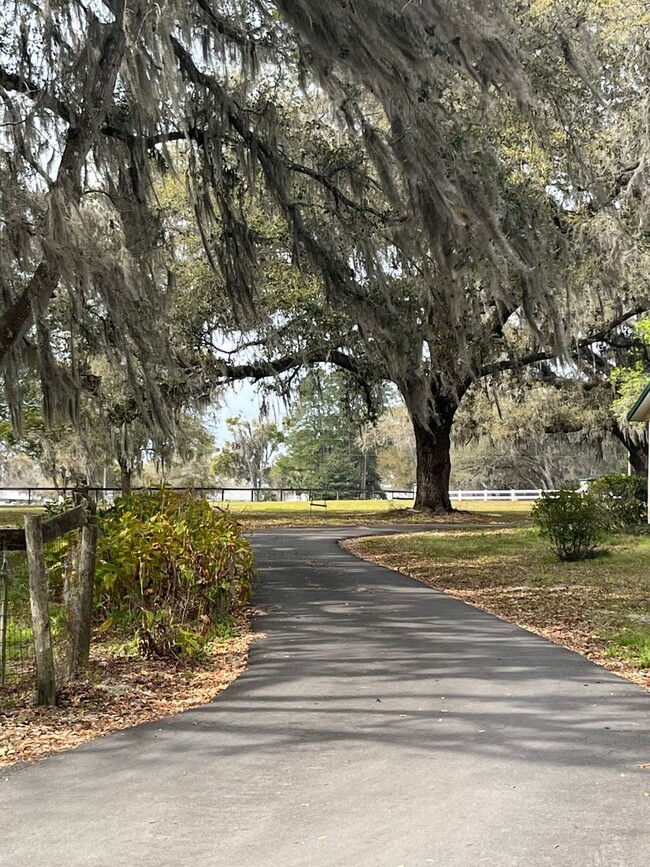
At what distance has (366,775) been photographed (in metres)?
4.57

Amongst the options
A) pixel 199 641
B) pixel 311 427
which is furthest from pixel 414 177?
pixel 311 427

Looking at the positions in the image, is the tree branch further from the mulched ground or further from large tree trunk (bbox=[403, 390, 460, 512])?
the mulched ground

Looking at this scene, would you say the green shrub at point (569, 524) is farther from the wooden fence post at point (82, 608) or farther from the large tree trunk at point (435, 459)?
the large tree trunk at point (435, 459)

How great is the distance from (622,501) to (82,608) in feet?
58.5

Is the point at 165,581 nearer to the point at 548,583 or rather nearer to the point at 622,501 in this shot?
the point at 548,583

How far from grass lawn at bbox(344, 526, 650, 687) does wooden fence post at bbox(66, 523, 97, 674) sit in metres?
4.09

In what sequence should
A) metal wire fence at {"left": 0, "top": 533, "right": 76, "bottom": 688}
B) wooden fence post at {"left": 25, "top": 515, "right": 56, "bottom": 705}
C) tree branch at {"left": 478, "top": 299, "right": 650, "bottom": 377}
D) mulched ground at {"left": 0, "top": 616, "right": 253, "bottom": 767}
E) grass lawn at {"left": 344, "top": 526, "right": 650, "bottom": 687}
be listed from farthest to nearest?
1. tree branch at {"left": 478, "top": 299, "right": 650, "bottom": 377}
2. grass lawn at {"left": 344, "top": 526, "right": 650, "bottom": 687}
3. metal wire fence at {"left": 0, "top": 533, "right": 76, "bottom": 688}
4. wooden fence post at {"left": 25, "top": 515, "right": 56, "bottom": 705}
5. mulched ground at {"left": 0, "top": 616, "right": 253, "bottom": 767}

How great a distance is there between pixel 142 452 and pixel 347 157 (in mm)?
17774

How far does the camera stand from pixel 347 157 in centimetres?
1380

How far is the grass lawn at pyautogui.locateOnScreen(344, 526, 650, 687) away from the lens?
869 cm

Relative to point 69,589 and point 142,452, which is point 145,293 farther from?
point 142,452

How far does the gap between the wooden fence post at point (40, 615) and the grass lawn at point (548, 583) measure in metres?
4.24

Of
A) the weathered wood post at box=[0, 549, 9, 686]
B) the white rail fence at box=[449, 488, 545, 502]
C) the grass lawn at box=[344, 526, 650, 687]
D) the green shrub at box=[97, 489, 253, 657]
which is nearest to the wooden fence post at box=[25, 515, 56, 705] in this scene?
the weathered wood post at box=[0, 549, 9, 686]

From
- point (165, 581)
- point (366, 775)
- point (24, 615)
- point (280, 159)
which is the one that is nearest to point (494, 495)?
point (280, 159)
